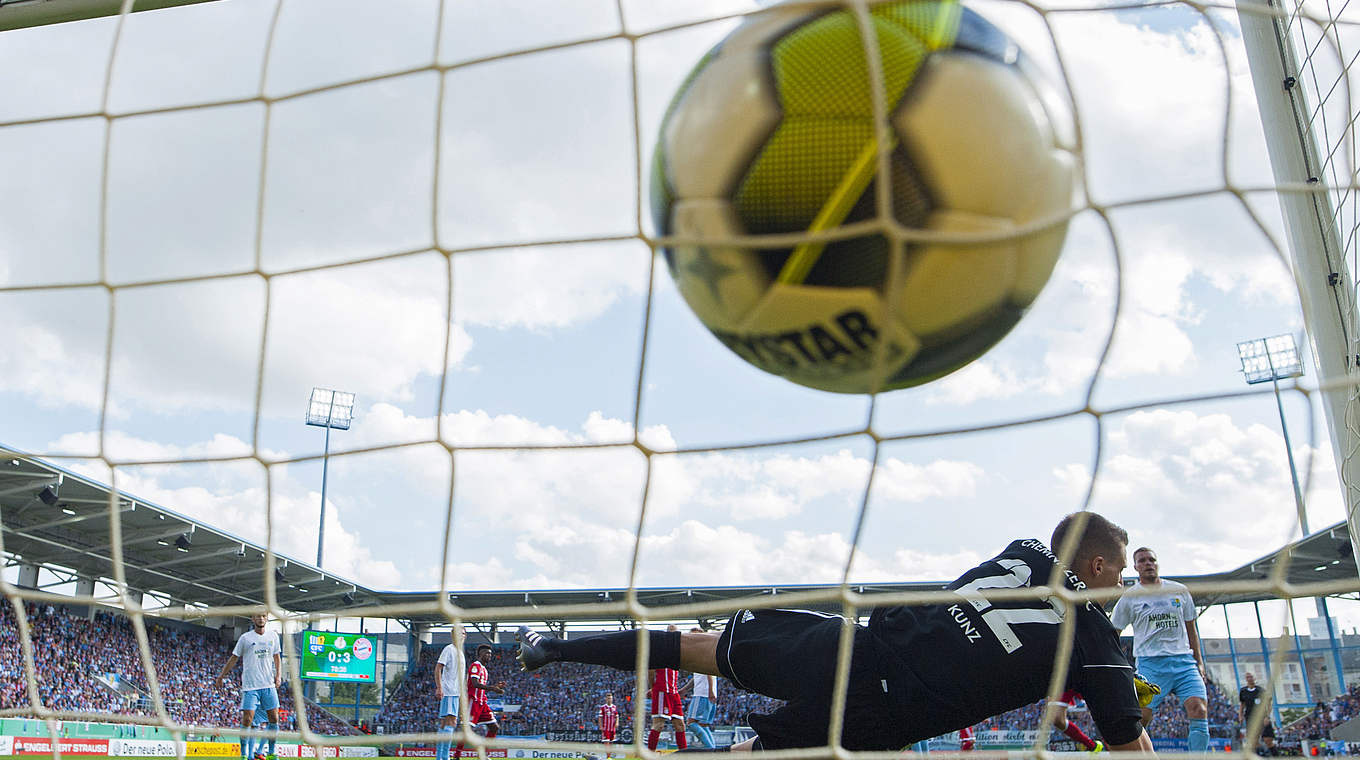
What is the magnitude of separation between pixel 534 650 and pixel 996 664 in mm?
1325

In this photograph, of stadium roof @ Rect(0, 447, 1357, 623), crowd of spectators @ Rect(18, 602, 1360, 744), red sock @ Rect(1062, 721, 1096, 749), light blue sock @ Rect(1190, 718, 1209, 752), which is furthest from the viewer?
crowd of spectators @ Rect(18, 602, 1360, 744)

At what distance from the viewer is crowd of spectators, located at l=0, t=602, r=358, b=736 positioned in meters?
17.6

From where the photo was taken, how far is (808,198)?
158cm

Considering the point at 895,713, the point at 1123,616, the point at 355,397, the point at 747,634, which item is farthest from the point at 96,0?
the point at 355,397

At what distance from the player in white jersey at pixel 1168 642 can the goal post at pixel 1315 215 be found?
1.98m

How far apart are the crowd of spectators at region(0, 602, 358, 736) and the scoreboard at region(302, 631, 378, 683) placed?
1054 mm

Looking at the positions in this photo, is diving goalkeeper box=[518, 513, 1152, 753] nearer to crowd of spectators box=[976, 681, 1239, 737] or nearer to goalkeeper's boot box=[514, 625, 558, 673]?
goalkeeper's boot box=[514, 625, 558, 673]

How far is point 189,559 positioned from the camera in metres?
18.9

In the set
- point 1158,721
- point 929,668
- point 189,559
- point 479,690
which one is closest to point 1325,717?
point 1158,721

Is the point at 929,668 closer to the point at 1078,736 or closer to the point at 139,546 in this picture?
the point at 1078,736

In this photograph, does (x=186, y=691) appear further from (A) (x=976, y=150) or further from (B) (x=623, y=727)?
(A) (x=976, y=150)

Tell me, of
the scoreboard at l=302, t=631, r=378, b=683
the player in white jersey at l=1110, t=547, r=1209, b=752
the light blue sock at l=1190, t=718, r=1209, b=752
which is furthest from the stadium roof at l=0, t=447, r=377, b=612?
the light blue sock at l=1190, t=718, r=1209, b=752

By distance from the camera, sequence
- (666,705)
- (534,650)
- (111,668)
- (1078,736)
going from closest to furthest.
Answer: (534,650) < (1078,736) < (666,705) < (111,668)

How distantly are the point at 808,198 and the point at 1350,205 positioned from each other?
7.19 ft
